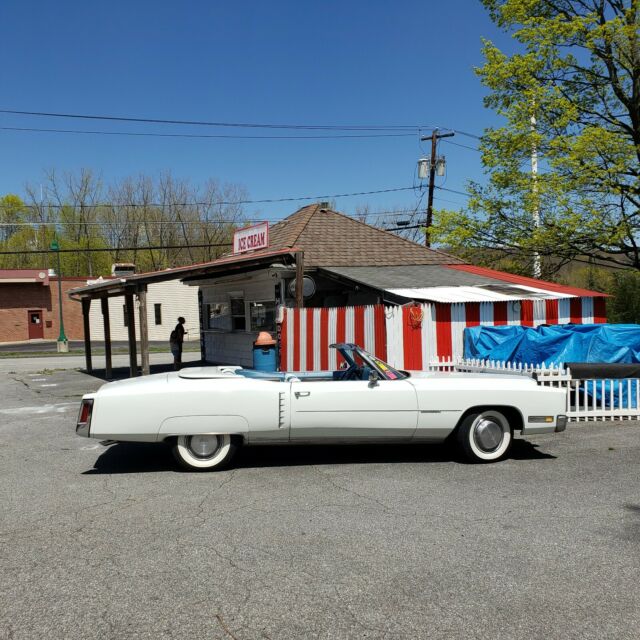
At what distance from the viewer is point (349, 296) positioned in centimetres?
1755

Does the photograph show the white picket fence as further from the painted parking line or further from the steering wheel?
the painted parking line

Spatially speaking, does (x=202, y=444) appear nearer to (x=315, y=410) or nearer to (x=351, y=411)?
(x=315, y=410)

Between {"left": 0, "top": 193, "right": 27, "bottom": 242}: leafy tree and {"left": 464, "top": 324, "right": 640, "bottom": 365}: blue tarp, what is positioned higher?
{"left": 0, "top": 193, "right": 27, "bottom": 242}: leafy tree

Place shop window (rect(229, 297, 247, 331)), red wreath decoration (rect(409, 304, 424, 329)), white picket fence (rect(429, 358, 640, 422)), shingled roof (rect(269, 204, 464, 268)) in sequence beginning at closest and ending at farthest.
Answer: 1. white picket fence (rect(429, 358, 640, 422))
2. red wreath decoration (rect(409, 304, 424, 329))
3. shingled roof (rect(269, 204, 464, 268))
4. shop window (rect(229, 297, 247, 331))

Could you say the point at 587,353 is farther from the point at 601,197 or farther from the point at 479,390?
the point at 601,197

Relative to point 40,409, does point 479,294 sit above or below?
above

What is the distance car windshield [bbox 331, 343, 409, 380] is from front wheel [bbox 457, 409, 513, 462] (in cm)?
87

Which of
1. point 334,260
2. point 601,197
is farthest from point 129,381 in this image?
point 601,197

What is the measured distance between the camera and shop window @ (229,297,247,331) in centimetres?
1947

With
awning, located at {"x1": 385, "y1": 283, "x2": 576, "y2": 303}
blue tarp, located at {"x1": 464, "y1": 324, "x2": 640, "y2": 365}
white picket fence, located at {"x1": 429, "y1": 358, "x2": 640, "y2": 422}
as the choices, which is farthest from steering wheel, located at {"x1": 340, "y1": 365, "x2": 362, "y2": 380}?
awning, located at {"x1": 385, "y1": 283, "x2": 576, "y2": 303}

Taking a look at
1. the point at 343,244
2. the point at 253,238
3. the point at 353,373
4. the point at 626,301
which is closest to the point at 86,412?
the point at 353,373

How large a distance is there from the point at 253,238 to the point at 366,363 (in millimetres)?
12166

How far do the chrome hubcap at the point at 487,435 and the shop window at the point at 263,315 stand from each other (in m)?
10.9

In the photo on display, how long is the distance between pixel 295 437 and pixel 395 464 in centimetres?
120
